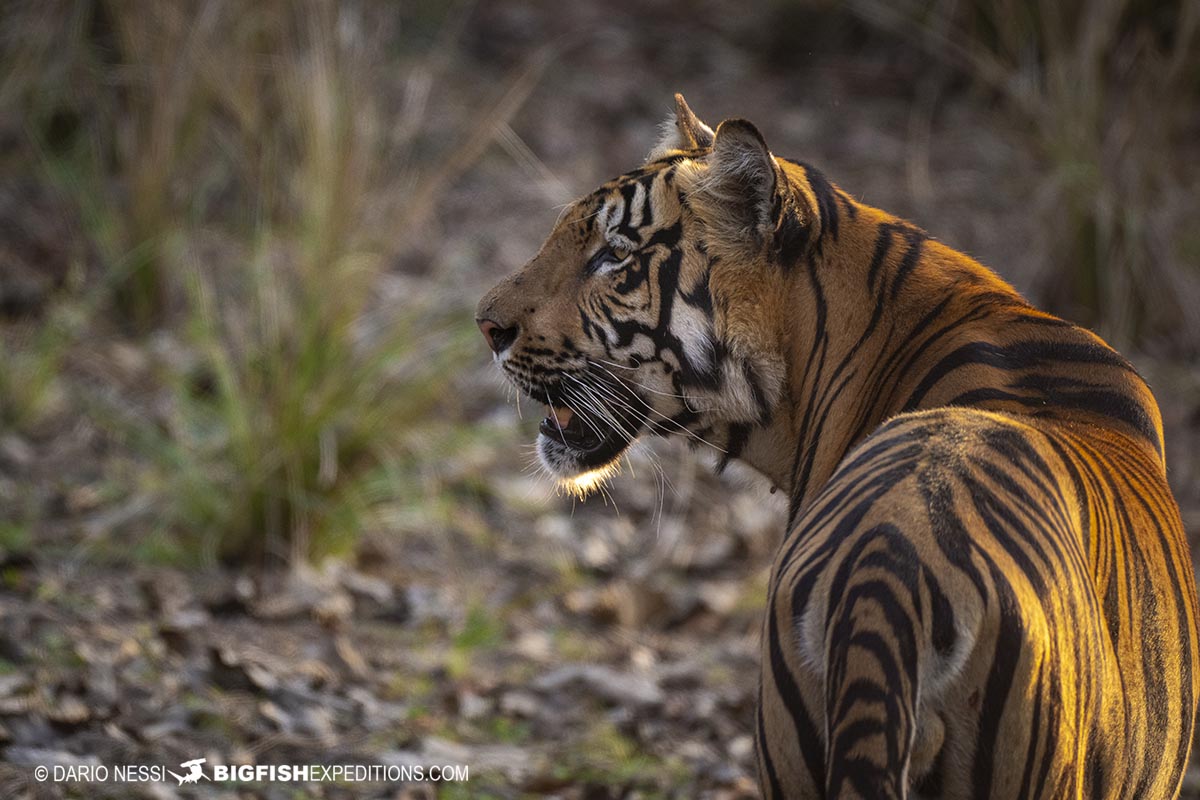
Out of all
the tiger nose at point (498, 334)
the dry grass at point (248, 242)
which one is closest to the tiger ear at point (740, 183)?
the tiger nose at point (498, 334)

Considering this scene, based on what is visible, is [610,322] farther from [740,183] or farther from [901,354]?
[901,354]

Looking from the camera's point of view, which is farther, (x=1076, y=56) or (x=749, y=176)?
(x=1076, y=56)

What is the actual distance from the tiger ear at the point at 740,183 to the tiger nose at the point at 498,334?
534mm

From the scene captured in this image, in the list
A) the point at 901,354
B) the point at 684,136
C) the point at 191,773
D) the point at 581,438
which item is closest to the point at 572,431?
the point at 581,438

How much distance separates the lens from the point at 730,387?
2.66 meters

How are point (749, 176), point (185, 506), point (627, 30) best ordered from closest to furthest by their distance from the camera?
point (749, 176) → point (185, 506) → point (627, 30)

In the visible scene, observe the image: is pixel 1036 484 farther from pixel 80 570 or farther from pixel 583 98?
pixel 583 98

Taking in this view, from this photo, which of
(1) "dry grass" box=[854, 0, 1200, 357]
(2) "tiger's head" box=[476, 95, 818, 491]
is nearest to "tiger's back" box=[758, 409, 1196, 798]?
(2) "tiger's head" box=[476, 95, 818, 491]

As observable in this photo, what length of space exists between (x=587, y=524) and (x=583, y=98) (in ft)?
13.4

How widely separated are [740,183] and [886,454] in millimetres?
861

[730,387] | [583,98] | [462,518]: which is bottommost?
[730,387]

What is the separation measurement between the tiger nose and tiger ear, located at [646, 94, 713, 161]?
1.58 feet

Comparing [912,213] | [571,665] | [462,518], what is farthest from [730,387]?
[912,213]

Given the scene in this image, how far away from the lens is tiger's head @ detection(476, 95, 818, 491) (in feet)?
8.54
